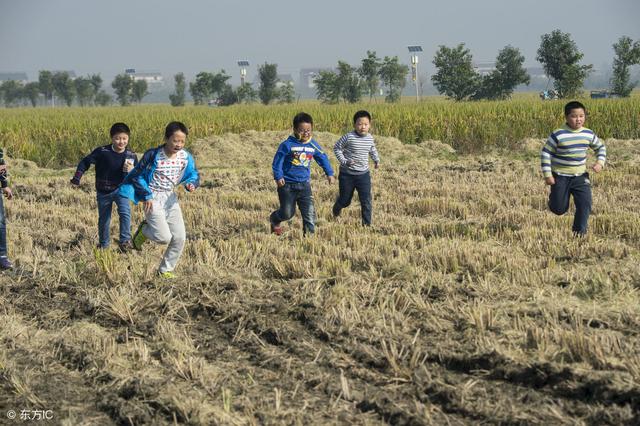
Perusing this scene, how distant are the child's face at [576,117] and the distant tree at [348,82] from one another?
5827 centimetres

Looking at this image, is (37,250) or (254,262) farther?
(37,250)

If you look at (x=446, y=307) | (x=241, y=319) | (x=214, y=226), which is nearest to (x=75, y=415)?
(x=241, y=319)

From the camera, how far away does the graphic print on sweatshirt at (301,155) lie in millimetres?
8133

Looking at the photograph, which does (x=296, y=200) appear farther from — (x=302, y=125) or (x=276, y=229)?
(x=302, y=125)

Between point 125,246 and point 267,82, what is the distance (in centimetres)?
6373

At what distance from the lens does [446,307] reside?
5.23m

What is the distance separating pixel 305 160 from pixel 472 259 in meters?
2.40

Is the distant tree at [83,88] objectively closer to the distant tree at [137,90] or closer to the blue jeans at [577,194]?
the distant tree at [137,90]

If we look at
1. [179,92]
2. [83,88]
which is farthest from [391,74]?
[83,88]

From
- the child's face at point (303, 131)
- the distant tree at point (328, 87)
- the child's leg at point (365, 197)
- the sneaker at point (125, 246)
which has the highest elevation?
the distant tree at point (328, 87)

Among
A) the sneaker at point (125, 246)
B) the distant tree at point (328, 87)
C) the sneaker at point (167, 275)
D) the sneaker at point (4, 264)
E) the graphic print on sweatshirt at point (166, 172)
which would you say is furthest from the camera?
the distant tree at point (328, 87)

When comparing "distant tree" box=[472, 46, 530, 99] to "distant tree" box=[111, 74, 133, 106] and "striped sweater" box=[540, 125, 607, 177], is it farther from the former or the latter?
"distant tree" box=[111, 74, 133, 106]

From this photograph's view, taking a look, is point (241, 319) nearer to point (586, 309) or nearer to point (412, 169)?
point (586, 309)

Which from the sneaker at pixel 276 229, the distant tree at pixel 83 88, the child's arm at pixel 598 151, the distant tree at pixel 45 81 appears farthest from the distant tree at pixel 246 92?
the child's arm at pixel 598 151
